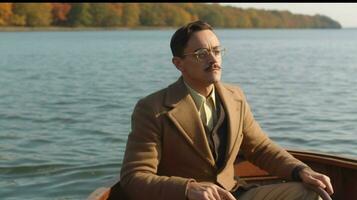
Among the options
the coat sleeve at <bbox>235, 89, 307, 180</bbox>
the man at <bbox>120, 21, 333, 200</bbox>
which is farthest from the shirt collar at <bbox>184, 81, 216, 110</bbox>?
the coat sleeve at <bbox>235, 89, 307, 180</bbox>

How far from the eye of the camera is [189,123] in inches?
124

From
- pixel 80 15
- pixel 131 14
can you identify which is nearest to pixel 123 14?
pixel 131 14

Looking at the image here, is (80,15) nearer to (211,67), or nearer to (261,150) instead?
(261,150)

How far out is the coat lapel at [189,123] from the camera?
313 cm

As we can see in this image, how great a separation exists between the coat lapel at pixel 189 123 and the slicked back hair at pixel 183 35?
0.23 metres

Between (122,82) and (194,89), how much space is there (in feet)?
54.4

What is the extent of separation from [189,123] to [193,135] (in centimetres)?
6

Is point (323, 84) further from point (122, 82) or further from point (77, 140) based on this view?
point (77, 140)

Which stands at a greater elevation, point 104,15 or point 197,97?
point 197,97

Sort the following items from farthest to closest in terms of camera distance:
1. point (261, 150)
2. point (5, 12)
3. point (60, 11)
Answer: point (60, 11) < point (5, 12) < point (261, 150)

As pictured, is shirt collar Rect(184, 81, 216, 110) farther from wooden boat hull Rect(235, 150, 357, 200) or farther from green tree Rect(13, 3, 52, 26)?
green tree Rect(13, 3, 52, 26)

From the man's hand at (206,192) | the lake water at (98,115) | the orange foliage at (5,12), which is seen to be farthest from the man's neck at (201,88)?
the orange foliage at (5,12)

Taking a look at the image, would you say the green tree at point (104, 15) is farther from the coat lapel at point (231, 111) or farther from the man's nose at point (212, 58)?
the man's nose at point (212, 58)

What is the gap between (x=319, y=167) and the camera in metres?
4.39
